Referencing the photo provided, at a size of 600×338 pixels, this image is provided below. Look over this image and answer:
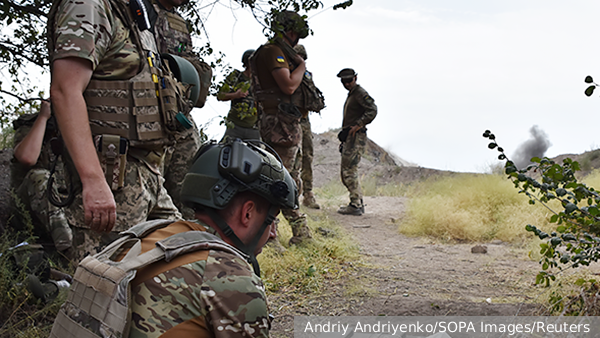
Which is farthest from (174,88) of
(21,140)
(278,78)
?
(278,78)

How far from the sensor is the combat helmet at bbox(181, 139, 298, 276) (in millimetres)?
1727

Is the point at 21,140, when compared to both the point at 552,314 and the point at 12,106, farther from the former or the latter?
the point at 552,314

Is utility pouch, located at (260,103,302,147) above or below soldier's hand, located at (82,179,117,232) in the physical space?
above

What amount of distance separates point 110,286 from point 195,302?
22cm

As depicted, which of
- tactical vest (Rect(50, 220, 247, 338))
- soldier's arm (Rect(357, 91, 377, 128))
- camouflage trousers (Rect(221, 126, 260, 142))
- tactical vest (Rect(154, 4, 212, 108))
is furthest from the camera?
soldier's arm (Rect(357, 91, 377, 128))

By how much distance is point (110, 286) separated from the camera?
1319mm

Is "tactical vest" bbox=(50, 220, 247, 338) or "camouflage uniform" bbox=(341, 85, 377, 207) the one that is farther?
"camouflage uniform" bbox=(341, 85, 377, 207)

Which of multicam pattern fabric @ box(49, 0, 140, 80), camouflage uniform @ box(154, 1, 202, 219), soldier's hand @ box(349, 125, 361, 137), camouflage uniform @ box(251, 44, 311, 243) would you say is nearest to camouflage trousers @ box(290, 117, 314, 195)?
soldier's hand @ box(349, 125, 361, 137)

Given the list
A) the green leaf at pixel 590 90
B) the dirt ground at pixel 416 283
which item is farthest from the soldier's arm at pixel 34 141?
the green leaf at pixel 590 90

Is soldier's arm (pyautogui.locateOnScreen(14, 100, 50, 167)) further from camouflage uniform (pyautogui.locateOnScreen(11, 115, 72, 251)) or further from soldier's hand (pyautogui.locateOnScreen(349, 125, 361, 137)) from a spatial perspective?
soldier's hand (pyautogui.locateOnScreen(349, 125, 361, 137))

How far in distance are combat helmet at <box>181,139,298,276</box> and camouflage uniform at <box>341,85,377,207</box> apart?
24.1 feet

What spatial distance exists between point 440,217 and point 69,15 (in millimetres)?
6447

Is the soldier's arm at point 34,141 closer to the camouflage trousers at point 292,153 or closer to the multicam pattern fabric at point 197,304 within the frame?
the camouflage trousers at point 292,153

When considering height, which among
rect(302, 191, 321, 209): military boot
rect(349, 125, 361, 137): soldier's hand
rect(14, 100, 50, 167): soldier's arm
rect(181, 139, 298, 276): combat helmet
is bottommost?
rect(302, 191, 321, 209): military boot
